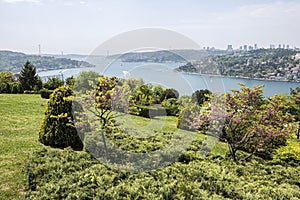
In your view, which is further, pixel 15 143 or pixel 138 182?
pixel 15 143

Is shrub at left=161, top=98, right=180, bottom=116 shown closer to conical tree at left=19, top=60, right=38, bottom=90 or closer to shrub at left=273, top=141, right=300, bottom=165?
shrub at left=273, top=141, right=300, bottom=165

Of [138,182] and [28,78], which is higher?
[28,78]

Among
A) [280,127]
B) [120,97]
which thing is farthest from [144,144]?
[280,127]

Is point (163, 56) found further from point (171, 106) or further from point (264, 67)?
point (264, 67)

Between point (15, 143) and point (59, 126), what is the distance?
1340 millimetres

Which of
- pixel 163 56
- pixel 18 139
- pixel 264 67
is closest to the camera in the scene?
pixel 163 56

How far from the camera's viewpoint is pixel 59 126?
5988mm

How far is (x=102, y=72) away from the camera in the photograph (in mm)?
4855

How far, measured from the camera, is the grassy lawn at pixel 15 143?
4077 millimetres

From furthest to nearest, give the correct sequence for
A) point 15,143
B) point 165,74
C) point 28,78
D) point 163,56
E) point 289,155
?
point 28,78
point 289,155
point 15,143
point 165,74
point 163,56

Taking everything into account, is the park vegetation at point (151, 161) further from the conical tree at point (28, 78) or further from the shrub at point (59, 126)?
the conical tree at point (28, 78)

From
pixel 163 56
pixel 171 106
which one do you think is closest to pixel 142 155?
pixel 163 56

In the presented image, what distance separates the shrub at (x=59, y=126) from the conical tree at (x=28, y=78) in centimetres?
1620

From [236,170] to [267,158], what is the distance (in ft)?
8.73
